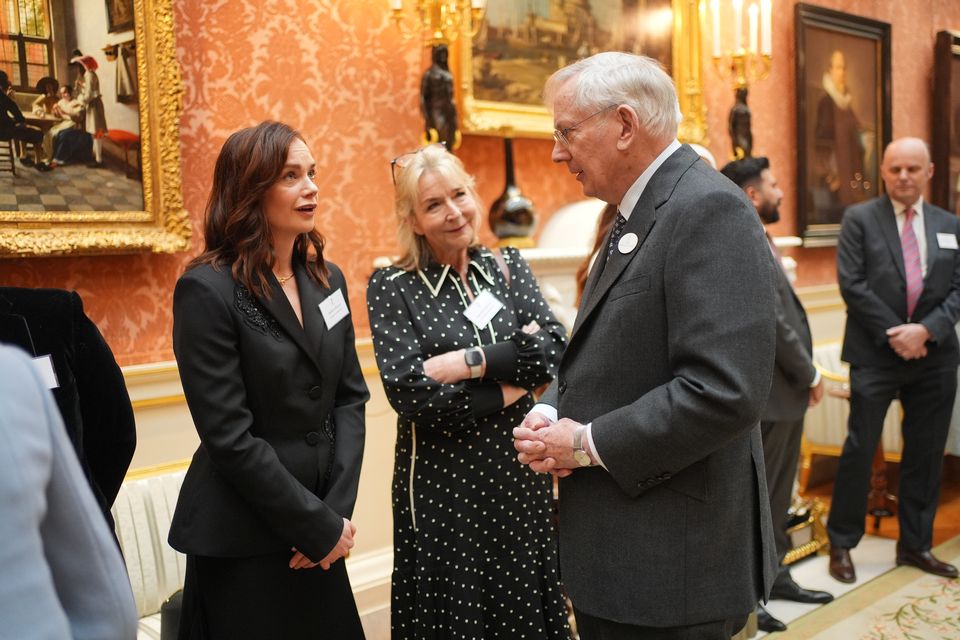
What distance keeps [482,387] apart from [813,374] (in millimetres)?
1670

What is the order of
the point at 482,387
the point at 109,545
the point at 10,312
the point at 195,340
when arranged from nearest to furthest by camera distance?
1. the point at 109,545
2. the point at 10,312
3. the point at 195,340
4. the point at 482,387

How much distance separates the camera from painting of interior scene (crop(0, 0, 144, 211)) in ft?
8.85

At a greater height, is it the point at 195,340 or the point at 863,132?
the point at 863,132

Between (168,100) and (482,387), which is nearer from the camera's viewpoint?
(482,387)

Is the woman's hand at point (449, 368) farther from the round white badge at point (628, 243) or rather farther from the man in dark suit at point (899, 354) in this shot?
the man in dark suit at point (899, 354)

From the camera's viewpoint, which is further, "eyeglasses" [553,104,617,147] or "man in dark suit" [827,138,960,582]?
"man in dark suit" [827,138,960,582]

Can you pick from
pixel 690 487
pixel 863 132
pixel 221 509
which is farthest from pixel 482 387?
pixel 863 132

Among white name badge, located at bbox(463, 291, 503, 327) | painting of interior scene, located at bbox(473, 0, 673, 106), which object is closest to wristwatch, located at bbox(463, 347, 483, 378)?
white name badge, located at bbox(463, 291, 503, 327)

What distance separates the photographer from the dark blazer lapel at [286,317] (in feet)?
6.97

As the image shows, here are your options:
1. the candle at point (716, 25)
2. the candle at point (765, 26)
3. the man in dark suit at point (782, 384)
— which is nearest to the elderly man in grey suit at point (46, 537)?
the man in dark suit at point (782, 384)

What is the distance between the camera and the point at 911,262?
428 centimetres

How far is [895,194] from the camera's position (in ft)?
14.2

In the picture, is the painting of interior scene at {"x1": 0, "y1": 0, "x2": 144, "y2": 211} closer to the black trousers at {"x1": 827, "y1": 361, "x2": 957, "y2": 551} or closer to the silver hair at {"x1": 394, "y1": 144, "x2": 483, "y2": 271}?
the silver hair at {"x1": 394, "y1": 144, "x2": 483, "y2": 271}

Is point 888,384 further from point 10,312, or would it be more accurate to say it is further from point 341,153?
point 10,312
